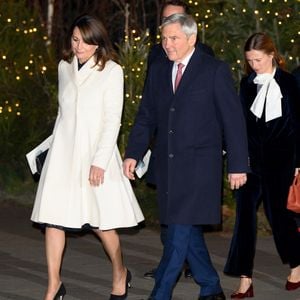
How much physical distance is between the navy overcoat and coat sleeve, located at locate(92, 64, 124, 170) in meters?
0.28

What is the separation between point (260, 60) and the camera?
861 cm

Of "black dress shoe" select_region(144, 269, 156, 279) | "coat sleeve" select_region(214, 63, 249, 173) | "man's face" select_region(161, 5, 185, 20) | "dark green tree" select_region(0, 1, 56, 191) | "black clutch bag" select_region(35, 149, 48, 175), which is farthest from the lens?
"dark green tree" select_region(0, 1, 56, 191)

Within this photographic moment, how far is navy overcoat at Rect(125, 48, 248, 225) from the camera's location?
796 cm

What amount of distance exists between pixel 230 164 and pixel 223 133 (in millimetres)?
216

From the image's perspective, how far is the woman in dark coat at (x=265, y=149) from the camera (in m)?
8.59

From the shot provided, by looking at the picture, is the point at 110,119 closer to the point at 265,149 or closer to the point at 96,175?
the point at 96,175

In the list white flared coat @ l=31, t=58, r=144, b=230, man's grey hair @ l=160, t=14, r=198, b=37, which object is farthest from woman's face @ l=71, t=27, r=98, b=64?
man's grey hair @ l=160, t=14, r=198, b=37

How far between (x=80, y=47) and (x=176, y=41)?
2.06 ft

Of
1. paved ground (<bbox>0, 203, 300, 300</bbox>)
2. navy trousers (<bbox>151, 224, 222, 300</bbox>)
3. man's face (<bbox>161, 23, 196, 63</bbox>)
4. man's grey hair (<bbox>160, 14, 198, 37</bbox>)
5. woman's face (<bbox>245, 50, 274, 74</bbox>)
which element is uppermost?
man's grey hair (<bbox>160, 14, 198, 37</bbox>)

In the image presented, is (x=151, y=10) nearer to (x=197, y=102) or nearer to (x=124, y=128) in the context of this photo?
(x=124, y=128)

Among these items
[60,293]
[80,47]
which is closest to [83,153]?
[80,47]

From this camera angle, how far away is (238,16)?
40.1 ft

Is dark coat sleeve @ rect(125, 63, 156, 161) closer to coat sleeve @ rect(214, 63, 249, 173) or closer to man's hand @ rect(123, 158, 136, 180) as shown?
man's hand @ rect(123, 158, 136, 180)

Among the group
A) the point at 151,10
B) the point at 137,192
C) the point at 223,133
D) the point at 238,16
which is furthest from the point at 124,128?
the point at 151,10
